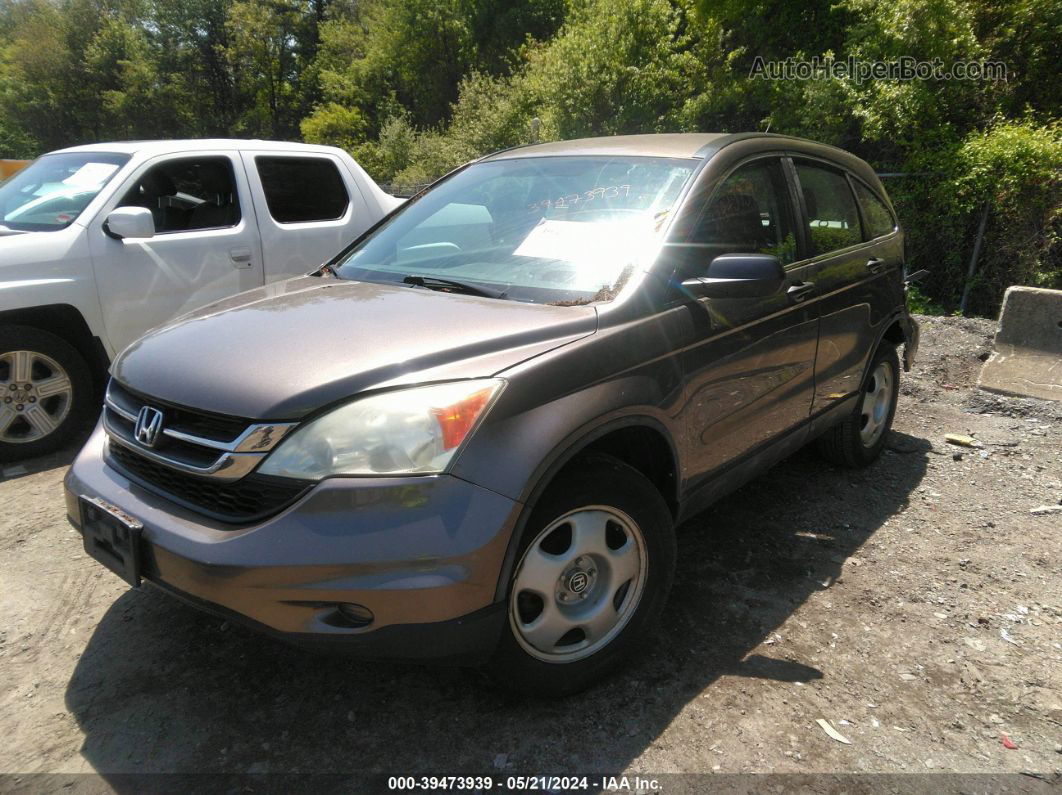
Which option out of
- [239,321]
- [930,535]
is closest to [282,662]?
[239,321]

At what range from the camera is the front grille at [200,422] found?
209cm

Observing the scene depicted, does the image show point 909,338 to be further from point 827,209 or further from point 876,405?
point 827,209

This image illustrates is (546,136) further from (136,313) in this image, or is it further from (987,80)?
(136,313)

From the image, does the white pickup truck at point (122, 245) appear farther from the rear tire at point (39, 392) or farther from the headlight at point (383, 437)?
the headlight at point (383, 437)

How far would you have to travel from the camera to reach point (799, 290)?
3.32 meters

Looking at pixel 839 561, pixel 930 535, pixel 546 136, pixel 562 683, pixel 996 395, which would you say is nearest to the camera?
pixel 562 683

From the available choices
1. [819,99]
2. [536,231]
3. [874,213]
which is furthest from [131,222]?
[819,99]

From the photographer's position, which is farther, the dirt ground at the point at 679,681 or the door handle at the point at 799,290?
the door handle at the point at 799,290

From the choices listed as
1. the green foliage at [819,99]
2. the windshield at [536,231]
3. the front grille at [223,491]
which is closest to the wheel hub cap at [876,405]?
the windshield at [536,231]

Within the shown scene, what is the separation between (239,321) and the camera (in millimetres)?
2576

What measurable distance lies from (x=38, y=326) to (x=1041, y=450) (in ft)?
20.5

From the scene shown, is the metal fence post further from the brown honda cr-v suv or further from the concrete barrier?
the brown honda cr-v suv

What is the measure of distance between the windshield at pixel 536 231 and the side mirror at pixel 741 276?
0.78 ft

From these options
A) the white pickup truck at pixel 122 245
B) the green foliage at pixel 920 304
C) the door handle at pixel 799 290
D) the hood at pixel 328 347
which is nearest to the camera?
the hood at pixel 328 347
